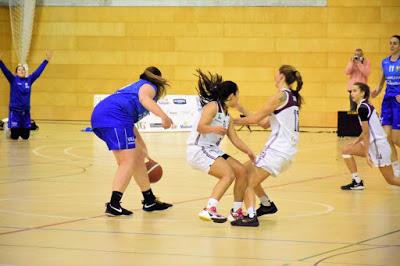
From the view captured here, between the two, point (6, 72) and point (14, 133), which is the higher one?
Result: point (6, 72)

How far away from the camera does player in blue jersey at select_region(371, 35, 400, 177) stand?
14133 mm

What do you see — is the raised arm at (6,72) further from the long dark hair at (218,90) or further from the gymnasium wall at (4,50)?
the long dark hair at (218,90)

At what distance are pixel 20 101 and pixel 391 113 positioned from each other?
35.6ft

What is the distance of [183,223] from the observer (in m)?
9.66

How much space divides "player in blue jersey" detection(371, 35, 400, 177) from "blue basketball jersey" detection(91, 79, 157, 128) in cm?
485

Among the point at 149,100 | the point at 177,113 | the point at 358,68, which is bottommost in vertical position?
the point at 177,113

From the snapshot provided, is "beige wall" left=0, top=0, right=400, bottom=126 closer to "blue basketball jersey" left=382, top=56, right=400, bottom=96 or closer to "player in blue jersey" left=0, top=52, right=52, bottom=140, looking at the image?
"player in blue jersey" left=0, top=52, right=52, bottom=140

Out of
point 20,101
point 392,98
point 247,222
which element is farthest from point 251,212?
point 20,101

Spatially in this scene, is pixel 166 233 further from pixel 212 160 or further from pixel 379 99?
pixel 379 99

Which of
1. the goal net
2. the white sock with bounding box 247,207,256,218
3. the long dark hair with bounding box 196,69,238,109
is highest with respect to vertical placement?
the goal net

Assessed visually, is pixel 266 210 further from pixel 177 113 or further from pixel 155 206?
pixel 177 113

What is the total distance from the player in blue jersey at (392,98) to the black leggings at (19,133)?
1010 cm

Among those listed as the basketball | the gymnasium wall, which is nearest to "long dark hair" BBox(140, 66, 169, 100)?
the basketball

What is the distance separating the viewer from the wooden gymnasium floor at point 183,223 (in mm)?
7762
